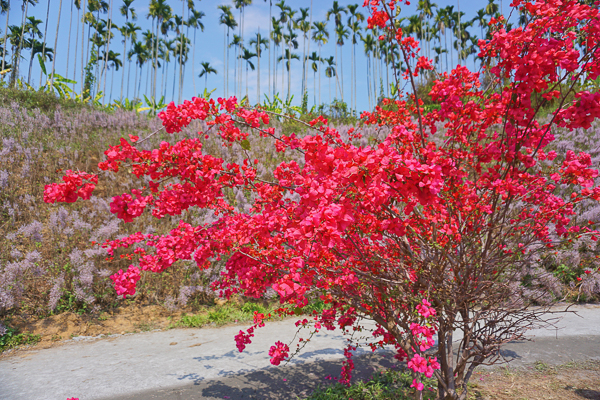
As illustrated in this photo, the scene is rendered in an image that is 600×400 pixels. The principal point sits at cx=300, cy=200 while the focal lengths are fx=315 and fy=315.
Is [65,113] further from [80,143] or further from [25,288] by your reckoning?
[25,288]

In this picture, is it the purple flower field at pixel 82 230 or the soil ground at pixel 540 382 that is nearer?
the soil ground at pixel 540 382

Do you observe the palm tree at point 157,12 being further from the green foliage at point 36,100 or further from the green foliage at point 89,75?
the green foliage at point 36,100

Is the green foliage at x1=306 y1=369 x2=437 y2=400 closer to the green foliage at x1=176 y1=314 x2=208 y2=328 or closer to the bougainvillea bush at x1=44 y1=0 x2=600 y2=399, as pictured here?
the bougainvillea bush at x1=44 y1=0 x2=600 y2=399

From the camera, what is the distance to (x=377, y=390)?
3295mm

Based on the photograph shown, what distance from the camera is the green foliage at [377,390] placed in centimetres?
320

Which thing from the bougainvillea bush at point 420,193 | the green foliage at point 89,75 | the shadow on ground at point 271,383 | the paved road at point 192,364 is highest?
the green foliage at point 89,75

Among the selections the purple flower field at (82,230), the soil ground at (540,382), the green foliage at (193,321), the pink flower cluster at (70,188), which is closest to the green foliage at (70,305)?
the purple flower field at (82,230)

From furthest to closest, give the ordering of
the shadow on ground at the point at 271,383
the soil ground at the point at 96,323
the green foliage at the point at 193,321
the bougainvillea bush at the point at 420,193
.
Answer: the green foliage at the point at 193,321 < the soil ground at the point at 96,323 < the shadow on ground at the point at 271,383 < the bougainvillea bush at the point at 420,193

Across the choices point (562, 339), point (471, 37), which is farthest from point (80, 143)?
point (471, 37)

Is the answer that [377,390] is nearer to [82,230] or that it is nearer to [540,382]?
[540,382]

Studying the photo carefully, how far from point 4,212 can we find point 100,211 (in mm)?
2113

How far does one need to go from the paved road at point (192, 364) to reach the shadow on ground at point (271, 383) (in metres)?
0.01

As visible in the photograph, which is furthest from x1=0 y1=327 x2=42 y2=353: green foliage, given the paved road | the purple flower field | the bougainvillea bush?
the bougainvillea bush

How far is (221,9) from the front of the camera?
111ft
